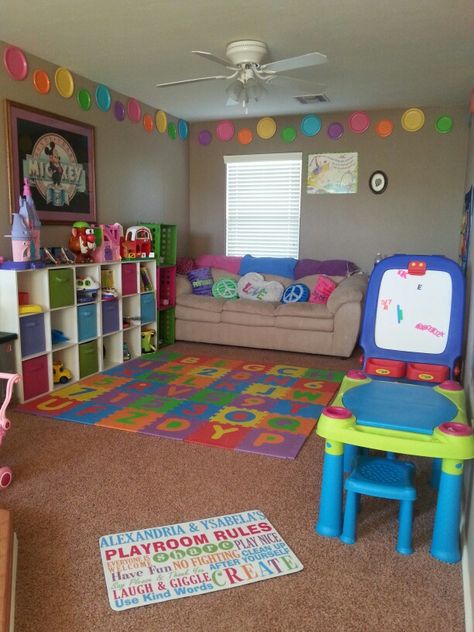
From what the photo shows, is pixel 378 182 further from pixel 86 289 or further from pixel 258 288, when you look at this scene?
pixel 86 289

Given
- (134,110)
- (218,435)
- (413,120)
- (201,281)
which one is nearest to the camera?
(218,435)

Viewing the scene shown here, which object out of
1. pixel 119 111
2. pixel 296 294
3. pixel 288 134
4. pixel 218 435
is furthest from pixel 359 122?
pixel 218 435

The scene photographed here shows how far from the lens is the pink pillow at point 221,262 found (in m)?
5.88

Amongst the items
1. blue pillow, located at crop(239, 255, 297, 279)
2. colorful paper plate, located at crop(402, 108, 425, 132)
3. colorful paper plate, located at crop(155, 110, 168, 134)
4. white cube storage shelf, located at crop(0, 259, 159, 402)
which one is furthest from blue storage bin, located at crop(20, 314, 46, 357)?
colorful paper plate, located at crop(402, 108, 425, 132)

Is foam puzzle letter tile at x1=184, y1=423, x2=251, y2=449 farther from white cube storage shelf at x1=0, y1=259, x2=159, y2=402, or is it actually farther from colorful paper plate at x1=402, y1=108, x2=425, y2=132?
colorful paper plate at x1=402, y1=108, x2=425, y2=132

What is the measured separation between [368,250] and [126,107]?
3015mm

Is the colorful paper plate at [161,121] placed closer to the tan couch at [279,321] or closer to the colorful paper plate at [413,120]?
the tan couch at [279,321]

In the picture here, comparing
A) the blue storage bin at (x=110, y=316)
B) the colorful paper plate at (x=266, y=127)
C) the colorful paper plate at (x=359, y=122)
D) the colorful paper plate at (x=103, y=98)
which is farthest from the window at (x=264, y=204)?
the blue storage bin at (x=110, y=316)

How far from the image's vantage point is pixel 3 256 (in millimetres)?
3672

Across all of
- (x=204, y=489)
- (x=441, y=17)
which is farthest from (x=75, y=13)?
(x=204, y=489)

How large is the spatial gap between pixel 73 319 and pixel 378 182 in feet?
11.8

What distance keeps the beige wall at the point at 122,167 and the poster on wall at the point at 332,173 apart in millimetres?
1604

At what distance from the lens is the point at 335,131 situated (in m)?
5.60

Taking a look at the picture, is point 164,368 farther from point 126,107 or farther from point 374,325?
point 126,107
